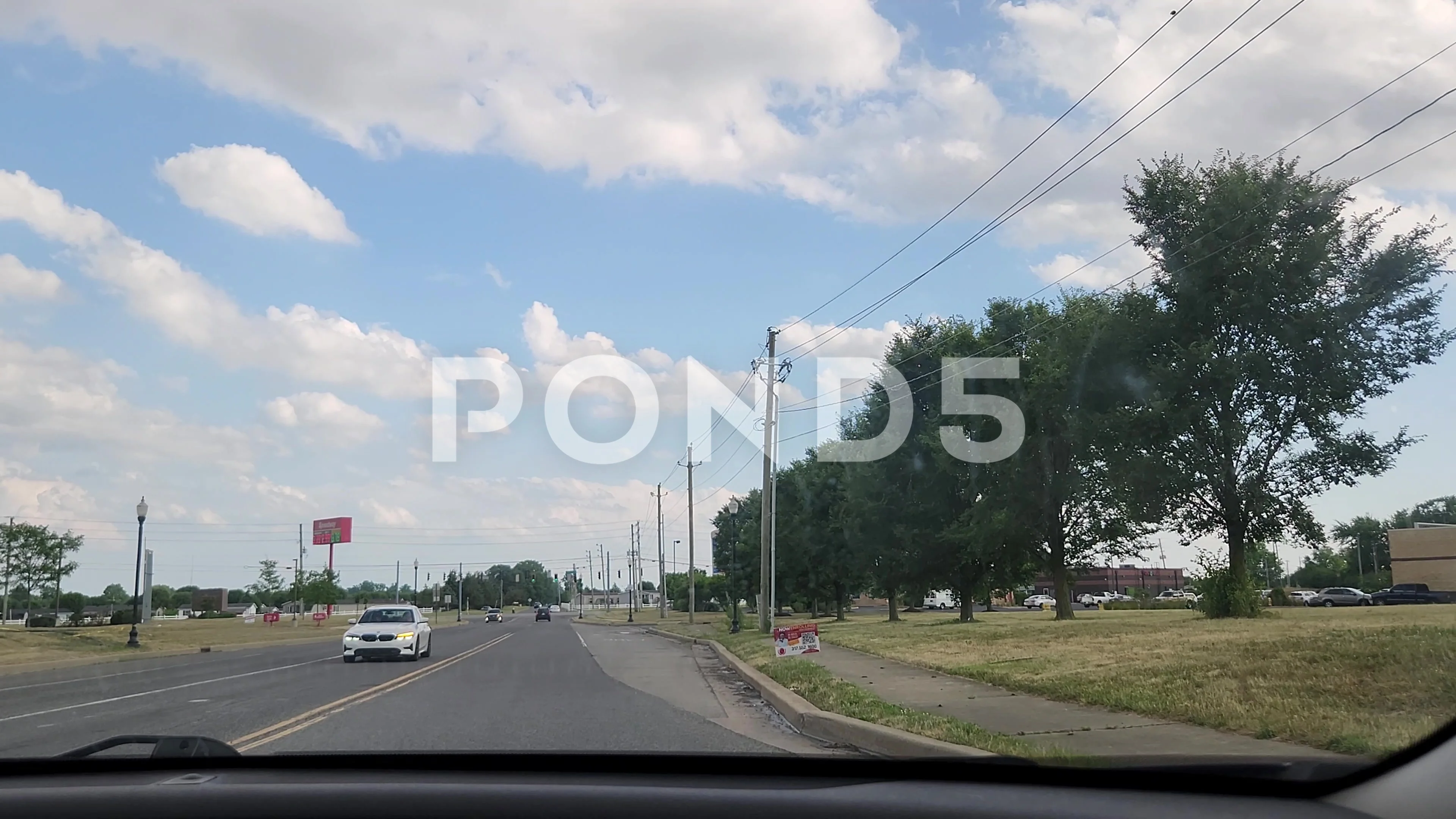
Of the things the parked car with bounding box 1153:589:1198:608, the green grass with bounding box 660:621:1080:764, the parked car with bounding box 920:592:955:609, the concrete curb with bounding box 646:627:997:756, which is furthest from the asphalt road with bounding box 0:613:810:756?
the parked car with bounding box 920:592:955:609

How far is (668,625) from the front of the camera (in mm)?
67125

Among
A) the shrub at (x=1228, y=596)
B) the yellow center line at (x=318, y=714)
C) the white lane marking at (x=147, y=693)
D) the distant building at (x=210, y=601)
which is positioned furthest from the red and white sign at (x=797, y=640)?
the distant building at (x=210, y=601)

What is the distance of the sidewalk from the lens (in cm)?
885

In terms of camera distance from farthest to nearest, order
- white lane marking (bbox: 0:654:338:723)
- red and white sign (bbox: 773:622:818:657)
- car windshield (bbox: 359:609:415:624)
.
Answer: car windshield (bbox: 359:609:415:624)
red and white sign (bbox: 773:622:818:657)
white lane marking (bbox: 0:654:338:723)

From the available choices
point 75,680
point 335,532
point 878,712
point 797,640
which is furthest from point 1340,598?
point 335,532

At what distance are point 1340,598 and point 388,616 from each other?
164 feet

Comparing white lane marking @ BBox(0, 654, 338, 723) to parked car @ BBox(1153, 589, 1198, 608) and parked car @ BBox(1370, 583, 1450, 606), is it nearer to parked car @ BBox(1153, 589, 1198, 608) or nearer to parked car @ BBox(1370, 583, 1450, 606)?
parked car @ BBox(1370, 583, 1450, 606)

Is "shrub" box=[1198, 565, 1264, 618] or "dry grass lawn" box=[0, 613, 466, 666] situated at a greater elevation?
"shrub" box=[1198, 565, 1264, 618]

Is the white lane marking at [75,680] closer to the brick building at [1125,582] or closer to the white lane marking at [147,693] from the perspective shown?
the white lane marking at [147,693]

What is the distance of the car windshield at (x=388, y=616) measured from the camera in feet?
92.6

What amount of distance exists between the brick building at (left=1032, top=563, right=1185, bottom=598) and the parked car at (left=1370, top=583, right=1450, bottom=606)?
239 feet

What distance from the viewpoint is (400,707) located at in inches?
581

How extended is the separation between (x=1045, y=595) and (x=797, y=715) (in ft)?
423

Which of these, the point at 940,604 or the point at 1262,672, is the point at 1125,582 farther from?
the point at 1262,672
